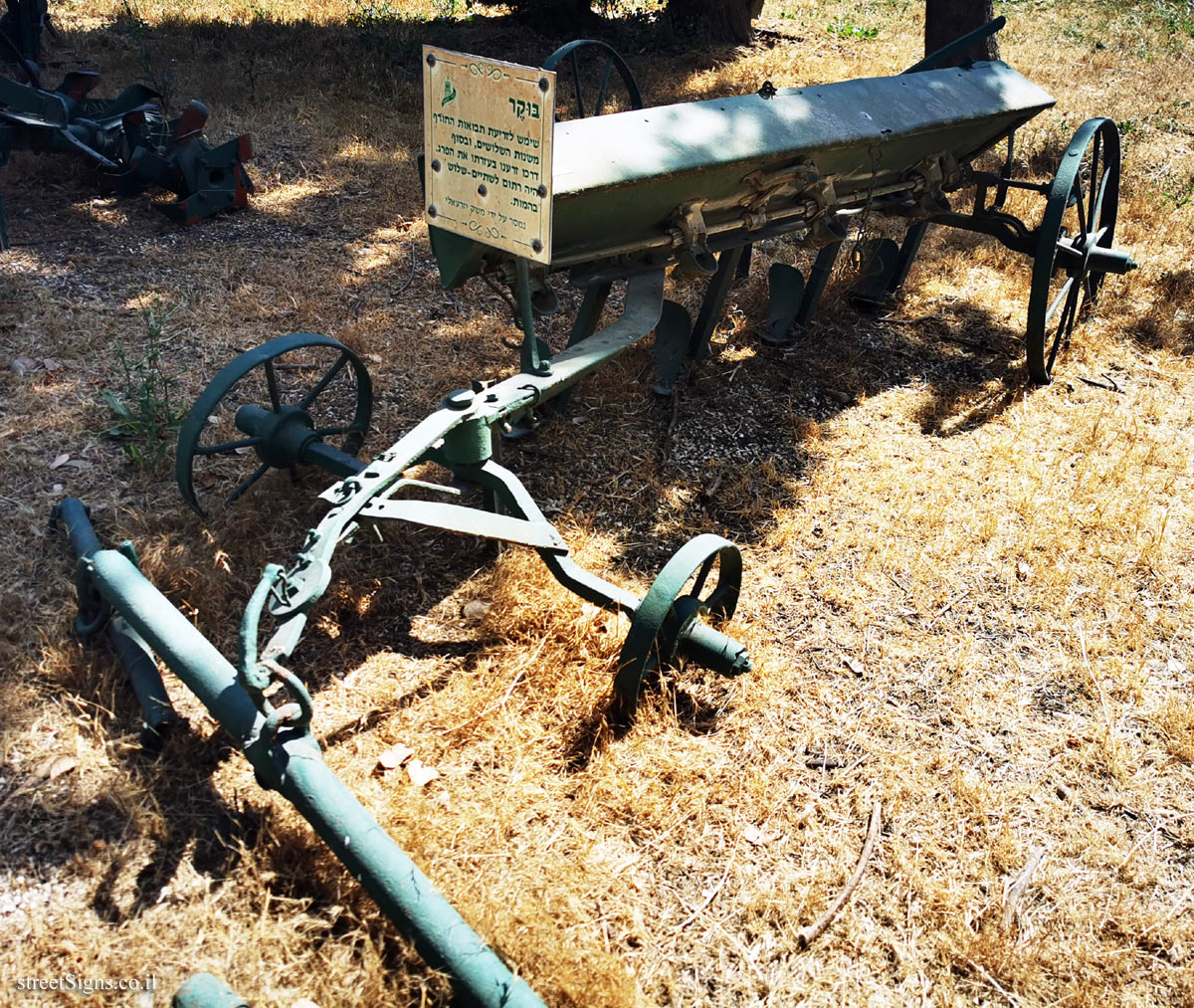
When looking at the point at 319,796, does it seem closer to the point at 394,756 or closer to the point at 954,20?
the point at 394,756

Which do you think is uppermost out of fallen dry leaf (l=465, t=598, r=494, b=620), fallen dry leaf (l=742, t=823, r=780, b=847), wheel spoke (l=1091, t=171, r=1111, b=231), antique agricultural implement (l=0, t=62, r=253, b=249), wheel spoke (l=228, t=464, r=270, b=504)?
wheel spoke (l=1091, t=171, r=1111, b=231)

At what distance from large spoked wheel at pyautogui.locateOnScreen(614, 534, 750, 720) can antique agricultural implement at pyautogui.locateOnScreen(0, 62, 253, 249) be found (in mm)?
4480

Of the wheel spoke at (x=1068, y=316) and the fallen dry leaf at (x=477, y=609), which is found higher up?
the wheel spoke at (x=1068, y=316)

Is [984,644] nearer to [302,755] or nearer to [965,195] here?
[302,755]

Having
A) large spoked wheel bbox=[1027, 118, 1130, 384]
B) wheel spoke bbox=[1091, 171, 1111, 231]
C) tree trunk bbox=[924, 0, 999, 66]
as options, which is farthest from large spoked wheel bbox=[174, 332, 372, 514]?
tree trunk bbox=[924, 0, 999, 66]

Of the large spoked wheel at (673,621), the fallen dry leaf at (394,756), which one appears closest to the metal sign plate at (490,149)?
the large spoked wheel at (673,621)

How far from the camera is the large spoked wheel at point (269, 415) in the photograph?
3.24 m

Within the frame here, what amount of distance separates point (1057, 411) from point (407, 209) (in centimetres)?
418

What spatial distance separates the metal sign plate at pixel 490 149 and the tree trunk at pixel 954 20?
5.96 m

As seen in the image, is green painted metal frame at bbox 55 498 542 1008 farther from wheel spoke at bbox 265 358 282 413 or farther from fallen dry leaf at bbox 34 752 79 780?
wheel spoke at bbox 265 358 282 413

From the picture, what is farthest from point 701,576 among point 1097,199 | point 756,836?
point 1097,199

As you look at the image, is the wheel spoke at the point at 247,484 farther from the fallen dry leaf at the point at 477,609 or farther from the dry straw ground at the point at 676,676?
the fallen dry leaf at the point at 477,609

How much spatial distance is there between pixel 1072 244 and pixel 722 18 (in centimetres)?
667

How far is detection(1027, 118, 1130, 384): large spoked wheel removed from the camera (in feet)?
14.3
